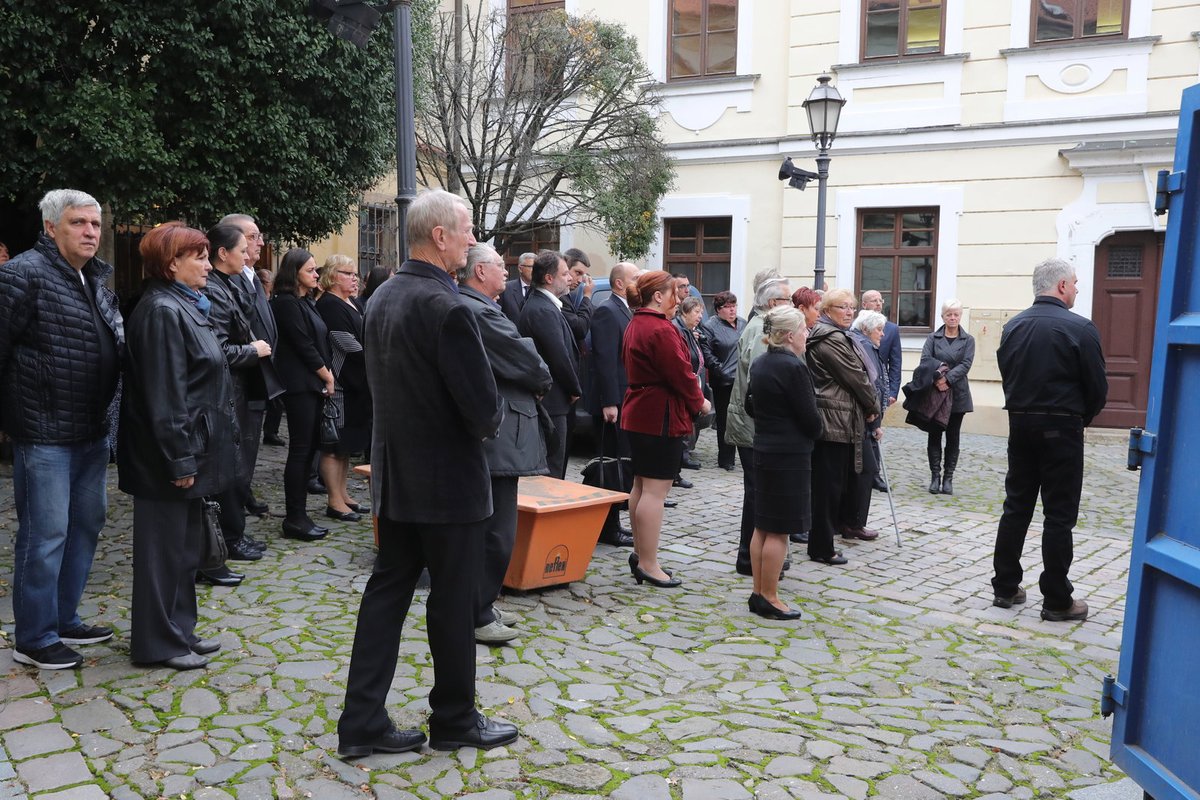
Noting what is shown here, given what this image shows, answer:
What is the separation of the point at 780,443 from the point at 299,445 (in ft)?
10.8

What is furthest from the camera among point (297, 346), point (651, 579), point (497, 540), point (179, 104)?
point (179, 104)

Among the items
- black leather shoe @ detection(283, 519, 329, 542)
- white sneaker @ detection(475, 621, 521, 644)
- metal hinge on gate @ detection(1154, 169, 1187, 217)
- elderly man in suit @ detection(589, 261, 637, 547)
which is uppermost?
metal hinge on gate @ detection(1154, 169, 1187, 217)

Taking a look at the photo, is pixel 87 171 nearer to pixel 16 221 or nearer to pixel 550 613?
pixel 16 221

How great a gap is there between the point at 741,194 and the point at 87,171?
10749 millimetres

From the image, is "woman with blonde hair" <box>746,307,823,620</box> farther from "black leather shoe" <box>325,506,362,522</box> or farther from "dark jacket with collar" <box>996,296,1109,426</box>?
"black leather shoe" <box>325,506,362,522</box>

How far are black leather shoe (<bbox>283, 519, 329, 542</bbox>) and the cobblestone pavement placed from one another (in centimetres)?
18

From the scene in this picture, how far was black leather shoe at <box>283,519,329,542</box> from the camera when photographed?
23.2 ft

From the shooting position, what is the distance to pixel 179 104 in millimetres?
8672

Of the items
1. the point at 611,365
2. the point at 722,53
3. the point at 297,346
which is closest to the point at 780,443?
the point at 611,365

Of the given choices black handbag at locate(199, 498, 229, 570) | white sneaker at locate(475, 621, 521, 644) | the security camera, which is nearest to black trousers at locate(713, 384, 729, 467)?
the security camera

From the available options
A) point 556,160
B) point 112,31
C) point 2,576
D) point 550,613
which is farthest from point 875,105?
point 2,576

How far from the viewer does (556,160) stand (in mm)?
14945

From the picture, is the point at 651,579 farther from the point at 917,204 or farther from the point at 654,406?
the point at 917,204

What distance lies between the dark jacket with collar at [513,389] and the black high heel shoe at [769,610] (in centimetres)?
151
